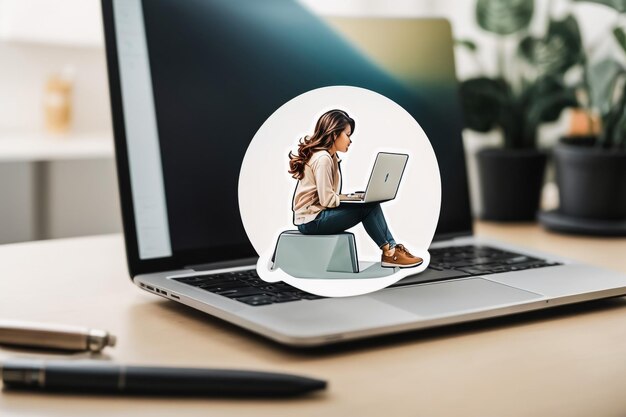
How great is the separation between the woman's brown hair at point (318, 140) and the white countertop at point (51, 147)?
1.37m

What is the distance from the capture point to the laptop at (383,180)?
65cm

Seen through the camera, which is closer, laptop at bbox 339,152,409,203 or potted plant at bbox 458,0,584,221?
laptop at bbox 339,152,409,203

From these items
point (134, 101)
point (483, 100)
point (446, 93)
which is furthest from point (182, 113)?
point (483, 100)

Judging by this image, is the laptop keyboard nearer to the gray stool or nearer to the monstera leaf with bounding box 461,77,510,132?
the gray stool

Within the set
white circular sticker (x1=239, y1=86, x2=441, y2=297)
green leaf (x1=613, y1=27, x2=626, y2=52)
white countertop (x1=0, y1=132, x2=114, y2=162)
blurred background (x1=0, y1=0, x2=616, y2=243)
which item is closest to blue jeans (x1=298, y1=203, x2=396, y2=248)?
white circular sticker (x1=239, y1=86, x2=441, y2=297)

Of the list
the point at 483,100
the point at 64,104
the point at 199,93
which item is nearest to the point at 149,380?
the point at 199,93

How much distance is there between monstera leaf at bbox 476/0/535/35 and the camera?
1312mm

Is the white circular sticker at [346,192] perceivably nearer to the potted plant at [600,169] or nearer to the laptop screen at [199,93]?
the laptop screen at [199,93]

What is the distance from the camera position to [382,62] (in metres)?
0.88

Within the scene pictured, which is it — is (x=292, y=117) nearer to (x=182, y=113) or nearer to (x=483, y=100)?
(x=182, y=113)

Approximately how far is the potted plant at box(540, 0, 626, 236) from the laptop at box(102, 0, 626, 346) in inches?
12.1

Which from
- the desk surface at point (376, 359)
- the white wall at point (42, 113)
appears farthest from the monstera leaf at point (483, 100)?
the white wall at point (42, 113)

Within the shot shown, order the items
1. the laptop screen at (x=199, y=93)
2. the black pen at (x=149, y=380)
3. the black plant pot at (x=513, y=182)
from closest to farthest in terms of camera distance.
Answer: the black pen at (x=149, y=380) → the laptop screen at (x=199, y=93) → the black plant pot at (x=513, y=182)

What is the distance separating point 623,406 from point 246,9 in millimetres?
544
